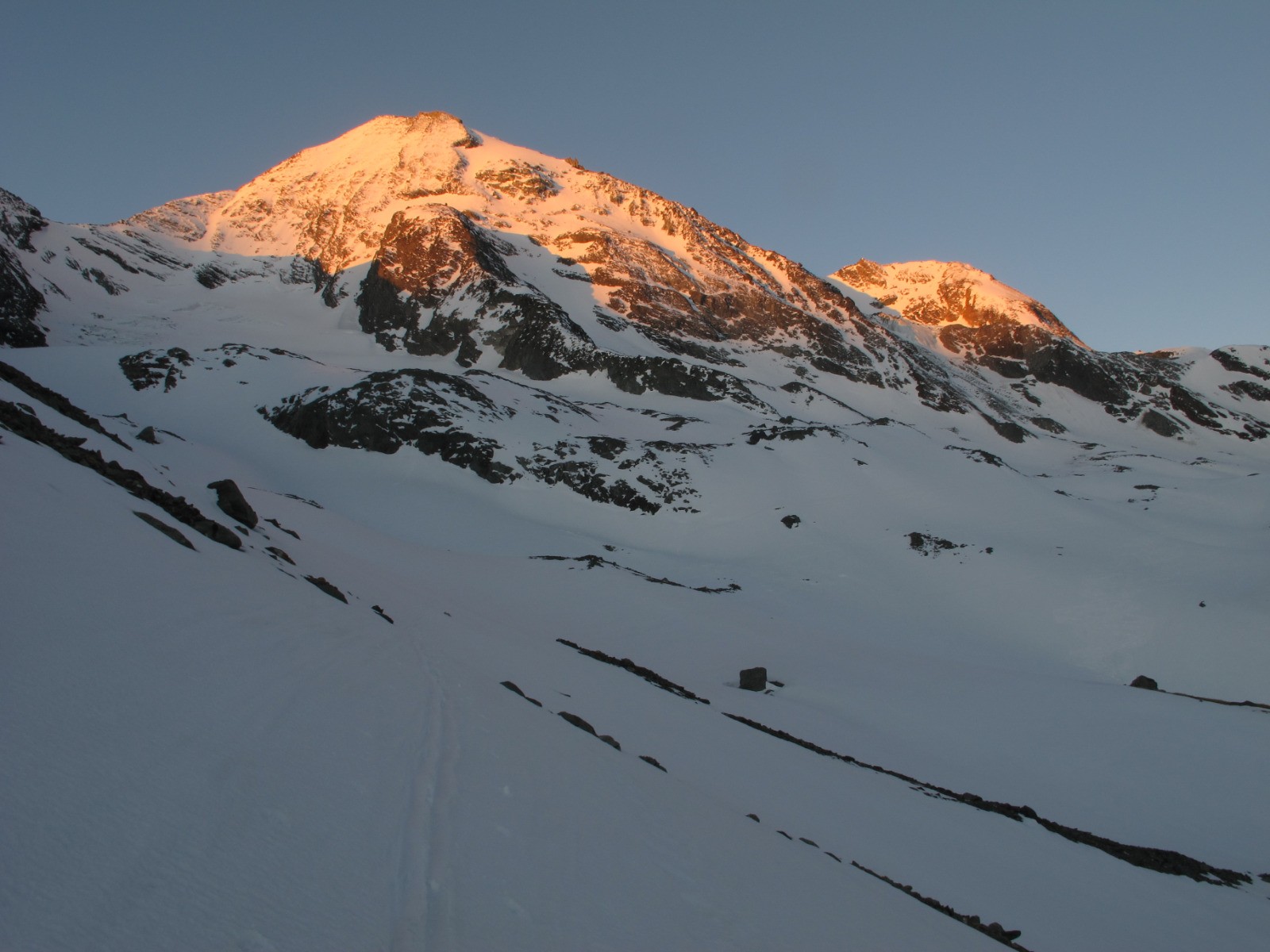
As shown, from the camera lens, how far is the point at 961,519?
34.5m

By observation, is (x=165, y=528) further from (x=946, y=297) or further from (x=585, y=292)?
(x=946, y=297)

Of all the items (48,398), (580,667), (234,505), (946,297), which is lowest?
(580,667)

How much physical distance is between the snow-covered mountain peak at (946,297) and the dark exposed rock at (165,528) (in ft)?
447

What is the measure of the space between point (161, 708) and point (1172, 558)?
3578 centimetres

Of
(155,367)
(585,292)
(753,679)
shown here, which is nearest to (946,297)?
(585,292)

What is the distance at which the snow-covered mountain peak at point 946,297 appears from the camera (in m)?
132

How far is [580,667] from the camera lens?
1192cm

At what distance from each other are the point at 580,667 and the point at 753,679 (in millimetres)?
5531

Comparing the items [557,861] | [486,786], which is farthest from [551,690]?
[557,861]

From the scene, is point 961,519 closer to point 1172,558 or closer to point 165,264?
point 1172,558

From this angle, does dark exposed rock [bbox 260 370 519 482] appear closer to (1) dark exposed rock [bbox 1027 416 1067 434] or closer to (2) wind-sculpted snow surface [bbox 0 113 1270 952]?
(2) wind-sculpted snow surface [bbox 0 113 1270 952]

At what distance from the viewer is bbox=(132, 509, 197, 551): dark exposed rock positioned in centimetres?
762

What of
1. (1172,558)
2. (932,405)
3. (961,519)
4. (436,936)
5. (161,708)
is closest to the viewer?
(436,936)

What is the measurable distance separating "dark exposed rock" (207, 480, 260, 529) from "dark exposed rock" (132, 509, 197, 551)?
17.2ft
